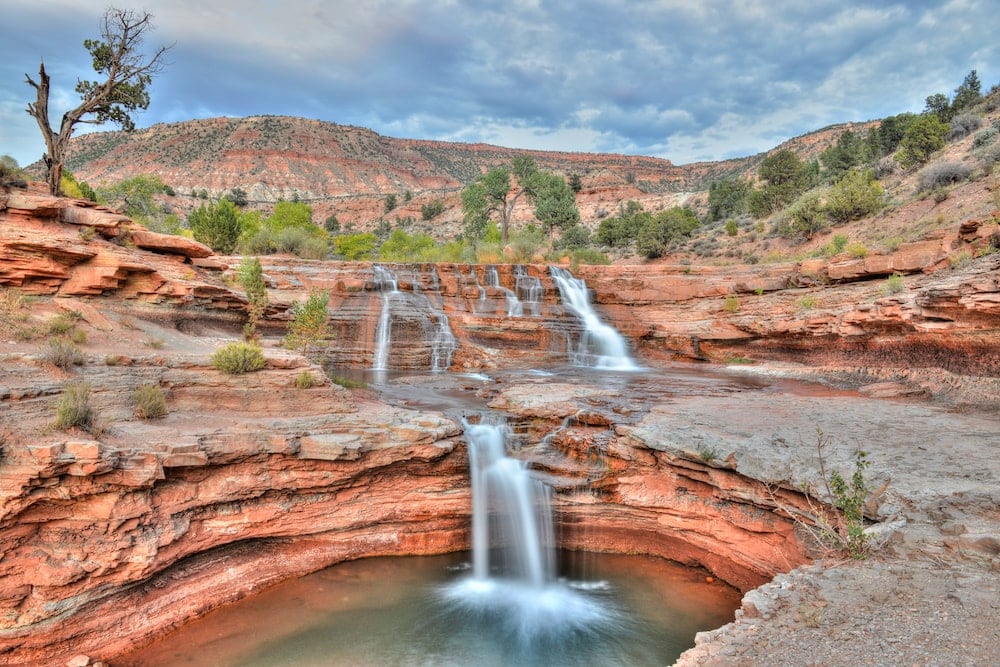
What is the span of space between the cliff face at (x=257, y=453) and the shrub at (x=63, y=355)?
0.47 feet

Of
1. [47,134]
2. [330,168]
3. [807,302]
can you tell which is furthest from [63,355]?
[330,168]

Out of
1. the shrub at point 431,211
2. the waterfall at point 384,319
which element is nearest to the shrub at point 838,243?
the waterfall at point 384,319

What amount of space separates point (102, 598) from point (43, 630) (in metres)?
0.53

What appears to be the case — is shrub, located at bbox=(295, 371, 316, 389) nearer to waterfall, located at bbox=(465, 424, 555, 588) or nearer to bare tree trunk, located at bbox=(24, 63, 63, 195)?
waterfall, located at bbox=(465, 424, 555, 588)

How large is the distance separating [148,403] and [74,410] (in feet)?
3.25

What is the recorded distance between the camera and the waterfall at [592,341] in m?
17.0

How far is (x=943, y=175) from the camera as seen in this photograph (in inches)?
795

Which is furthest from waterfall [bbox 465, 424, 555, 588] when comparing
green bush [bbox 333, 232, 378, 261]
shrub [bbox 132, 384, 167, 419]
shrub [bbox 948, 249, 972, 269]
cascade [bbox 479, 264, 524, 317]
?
green bush [bbox 333, 232, 378, 261]

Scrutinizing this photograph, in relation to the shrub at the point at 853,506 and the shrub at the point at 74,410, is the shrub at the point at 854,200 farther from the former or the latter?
the shrub at the point at 74,410

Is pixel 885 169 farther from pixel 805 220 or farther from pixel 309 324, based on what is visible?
pixel 309 324

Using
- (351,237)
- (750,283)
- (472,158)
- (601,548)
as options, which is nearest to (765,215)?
(750,283)

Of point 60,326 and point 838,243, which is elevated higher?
point 838,243

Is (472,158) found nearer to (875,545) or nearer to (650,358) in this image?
(650,358)

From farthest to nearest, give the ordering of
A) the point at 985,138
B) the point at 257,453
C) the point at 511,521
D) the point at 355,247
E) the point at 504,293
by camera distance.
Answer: the point at 355,247 → the point at 985,138 → the point at 504,293 → the point at 511,521 → the point at 257,453
